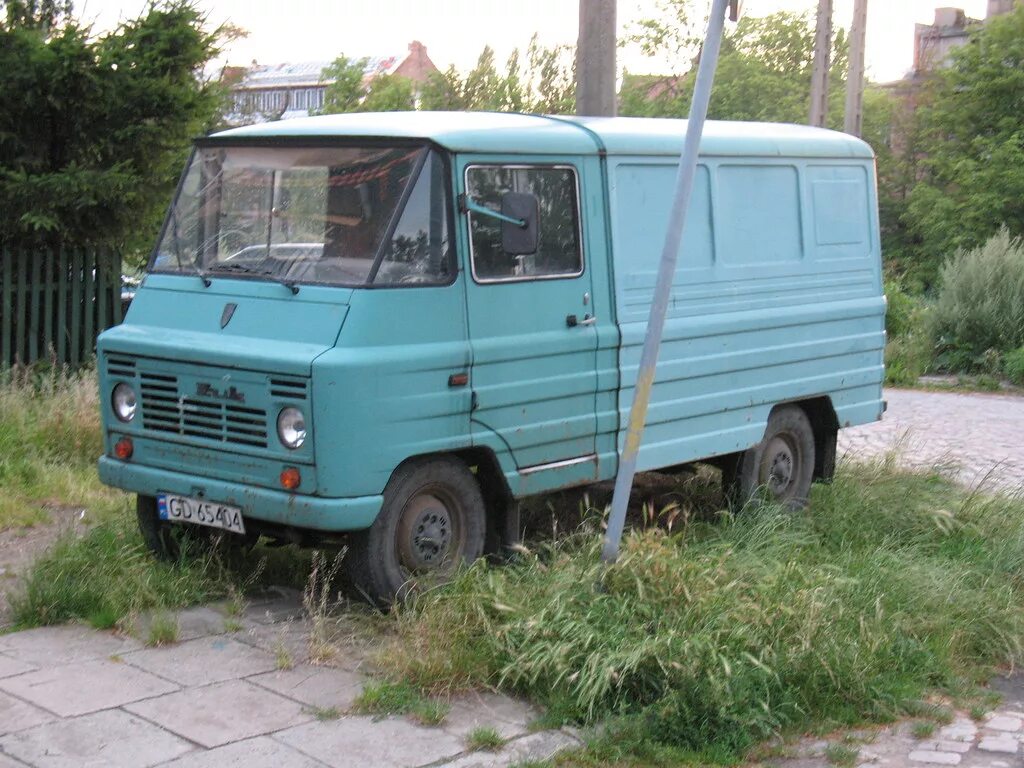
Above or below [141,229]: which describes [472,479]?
below

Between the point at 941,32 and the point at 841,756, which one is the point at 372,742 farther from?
the point at 941,32

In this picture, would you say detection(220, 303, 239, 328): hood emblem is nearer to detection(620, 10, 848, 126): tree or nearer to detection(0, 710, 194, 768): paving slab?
detection(0, 710, 194, 768): paving slab

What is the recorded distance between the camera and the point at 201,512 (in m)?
6.62

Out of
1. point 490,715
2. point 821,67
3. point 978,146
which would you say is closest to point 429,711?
point 490,715

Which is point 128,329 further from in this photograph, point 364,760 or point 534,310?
point 364,760

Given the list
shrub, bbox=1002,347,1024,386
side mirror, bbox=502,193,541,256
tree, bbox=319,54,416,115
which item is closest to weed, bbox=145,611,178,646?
side mirror, bbox=502,193,541,256

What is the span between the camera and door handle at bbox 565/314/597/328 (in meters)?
7.21

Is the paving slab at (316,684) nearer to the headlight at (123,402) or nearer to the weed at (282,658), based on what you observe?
the weed at (282,658)

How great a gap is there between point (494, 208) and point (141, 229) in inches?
249

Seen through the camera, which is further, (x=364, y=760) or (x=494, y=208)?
(x=494, y=208)

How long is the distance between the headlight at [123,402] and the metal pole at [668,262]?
2490mm

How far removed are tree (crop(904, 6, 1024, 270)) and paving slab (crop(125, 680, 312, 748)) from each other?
28.0 meters

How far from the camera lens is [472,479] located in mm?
6859

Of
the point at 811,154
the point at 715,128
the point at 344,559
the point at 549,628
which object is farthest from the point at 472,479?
the point at 811,154
